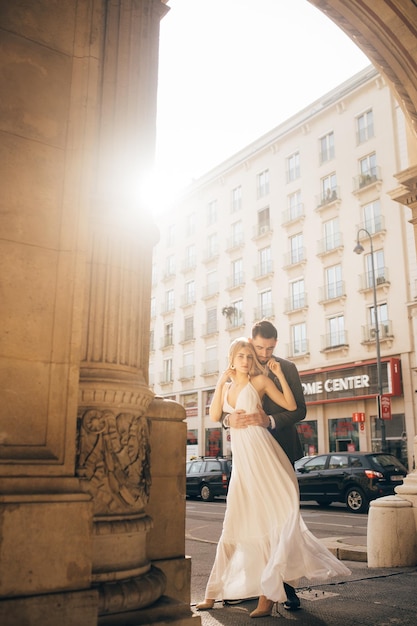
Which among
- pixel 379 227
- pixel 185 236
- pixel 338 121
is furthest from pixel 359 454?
pixel 185 236

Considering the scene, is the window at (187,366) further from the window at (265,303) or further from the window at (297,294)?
the window at (297,294)

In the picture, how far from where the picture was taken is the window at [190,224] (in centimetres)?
4769

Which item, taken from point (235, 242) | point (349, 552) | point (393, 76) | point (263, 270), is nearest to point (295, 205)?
point (263, 270)

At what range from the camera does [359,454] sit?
687 inches

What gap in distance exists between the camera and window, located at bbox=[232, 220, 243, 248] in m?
41.8

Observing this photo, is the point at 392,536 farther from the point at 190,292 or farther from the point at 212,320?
the point at 190,292

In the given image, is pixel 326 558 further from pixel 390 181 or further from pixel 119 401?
→ pixel 390 181

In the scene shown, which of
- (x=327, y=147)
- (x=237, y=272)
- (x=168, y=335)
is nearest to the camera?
(x=327, y=147)

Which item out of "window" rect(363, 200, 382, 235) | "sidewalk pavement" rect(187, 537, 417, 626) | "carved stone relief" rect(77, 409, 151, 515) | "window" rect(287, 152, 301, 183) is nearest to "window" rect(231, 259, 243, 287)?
"window" rect(287, 152, 301, 183)

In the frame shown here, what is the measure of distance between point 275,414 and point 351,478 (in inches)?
505

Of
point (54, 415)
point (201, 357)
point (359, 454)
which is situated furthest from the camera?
point (201, 357)

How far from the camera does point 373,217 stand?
32.1 metres

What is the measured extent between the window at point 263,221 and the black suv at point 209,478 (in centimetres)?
2013

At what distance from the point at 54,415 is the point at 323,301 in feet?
103
